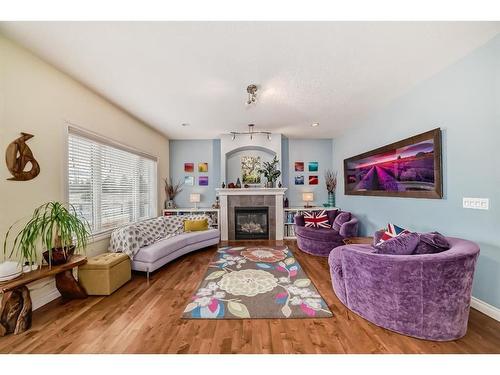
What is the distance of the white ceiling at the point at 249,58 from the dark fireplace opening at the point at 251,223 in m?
2.73

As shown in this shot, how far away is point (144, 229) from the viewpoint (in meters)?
3.66

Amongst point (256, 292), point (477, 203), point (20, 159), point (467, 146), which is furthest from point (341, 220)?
point (20, 159)

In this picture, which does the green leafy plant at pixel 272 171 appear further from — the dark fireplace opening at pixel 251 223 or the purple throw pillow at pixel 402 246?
the purple throw pillow at pixel 402 246

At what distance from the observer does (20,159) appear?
217 centimetres

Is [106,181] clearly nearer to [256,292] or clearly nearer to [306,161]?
[256,292]

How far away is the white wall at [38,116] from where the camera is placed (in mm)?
2082

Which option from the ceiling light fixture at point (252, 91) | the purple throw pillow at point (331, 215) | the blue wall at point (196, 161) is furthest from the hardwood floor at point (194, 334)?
the blue wall at point (196, 161)

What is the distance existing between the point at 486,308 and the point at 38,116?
203 inches

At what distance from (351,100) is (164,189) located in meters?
4.75

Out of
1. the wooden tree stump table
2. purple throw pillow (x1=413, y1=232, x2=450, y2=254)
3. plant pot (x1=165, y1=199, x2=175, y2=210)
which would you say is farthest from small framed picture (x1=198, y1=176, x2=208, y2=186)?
purple throw pillow (x1=413, y1=232, x2=450, y2=254)

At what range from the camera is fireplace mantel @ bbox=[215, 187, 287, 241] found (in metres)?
5.48

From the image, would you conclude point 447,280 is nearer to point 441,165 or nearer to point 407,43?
point 441,165
